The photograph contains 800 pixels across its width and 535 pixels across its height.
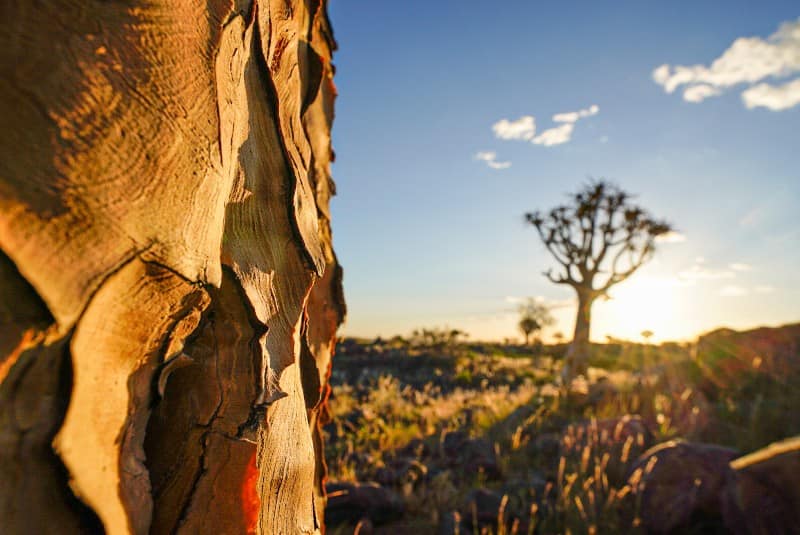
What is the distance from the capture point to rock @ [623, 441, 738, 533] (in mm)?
3539

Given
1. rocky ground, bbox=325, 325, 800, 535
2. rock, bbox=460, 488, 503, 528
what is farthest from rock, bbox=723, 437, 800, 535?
rock, bbox=460, 488, 503, 528

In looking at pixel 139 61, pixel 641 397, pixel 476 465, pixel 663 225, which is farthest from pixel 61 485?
pixel 663 225

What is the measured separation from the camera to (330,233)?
181 cm

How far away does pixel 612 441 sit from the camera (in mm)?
5414

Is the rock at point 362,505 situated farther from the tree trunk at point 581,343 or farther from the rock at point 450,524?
the tree trunk at point 581,343

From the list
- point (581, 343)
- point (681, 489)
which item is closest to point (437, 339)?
point (581, 343)

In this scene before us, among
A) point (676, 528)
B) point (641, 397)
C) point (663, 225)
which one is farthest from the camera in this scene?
point (663, 225)

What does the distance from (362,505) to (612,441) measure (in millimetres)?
3218

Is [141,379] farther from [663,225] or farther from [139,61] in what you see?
[663,225]

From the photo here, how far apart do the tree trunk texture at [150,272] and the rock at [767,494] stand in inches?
125

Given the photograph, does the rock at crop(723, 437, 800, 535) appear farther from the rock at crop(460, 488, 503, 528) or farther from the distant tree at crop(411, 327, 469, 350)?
the distant tree at crop(411, 327, 469, 350)

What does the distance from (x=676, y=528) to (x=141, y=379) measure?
4.03 meters

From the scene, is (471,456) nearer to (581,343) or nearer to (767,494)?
(767,494)

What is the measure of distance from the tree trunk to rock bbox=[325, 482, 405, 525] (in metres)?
13.6
